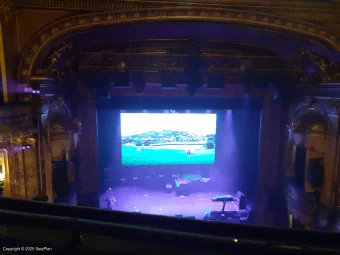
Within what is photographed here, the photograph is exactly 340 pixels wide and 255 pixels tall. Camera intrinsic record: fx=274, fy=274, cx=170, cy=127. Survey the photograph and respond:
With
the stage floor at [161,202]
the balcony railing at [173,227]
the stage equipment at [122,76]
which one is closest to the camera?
the balcony railing at [173,227]

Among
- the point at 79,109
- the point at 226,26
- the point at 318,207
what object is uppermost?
the point at 226,26

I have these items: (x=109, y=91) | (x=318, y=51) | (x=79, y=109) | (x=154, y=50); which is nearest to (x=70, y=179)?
(x=79, y=109)

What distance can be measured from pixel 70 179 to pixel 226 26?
622cm

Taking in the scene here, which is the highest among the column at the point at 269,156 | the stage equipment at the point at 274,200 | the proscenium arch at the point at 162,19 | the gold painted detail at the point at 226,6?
the gold painted detail at the point at 226,6

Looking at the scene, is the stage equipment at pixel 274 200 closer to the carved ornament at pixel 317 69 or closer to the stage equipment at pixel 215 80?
the carved ornament at pixel 317 69

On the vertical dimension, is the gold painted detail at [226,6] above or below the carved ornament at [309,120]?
above

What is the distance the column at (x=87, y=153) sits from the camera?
8.73m

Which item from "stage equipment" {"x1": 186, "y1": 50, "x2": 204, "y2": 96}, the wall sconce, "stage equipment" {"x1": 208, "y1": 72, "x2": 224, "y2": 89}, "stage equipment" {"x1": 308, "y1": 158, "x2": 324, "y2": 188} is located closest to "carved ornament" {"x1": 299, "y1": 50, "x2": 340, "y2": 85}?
"stage equipment" {"x1": 308, "y1": 158, "x2": 324, "y2": 188}

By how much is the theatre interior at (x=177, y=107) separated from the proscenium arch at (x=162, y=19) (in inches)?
0.8

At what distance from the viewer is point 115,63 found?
24.8ft

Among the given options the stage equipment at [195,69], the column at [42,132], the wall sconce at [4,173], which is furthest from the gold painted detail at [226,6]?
the wall sconce at [4,173]

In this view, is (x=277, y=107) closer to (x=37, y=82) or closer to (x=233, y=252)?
(x=37, y=82)

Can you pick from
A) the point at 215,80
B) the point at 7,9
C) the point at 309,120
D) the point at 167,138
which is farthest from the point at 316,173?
the point at 7,9

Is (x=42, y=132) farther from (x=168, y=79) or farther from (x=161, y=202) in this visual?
(x=161, y=202)
